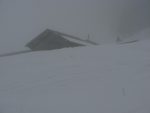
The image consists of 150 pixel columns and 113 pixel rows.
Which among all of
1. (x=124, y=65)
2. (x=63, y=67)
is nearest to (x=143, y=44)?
(x=124, y=65)

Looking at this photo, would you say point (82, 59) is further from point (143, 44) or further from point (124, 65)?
point (143, 44)

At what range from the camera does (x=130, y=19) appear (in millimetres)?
7648

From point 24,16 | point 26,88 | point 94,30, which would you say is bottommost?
point 94,30

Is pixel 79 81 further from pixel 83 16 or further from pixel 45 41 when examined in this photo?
pixel 83 16

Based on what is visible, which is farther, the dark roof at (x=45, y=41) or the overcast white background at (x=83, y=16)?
the overcast white background at (x=83, y=16)

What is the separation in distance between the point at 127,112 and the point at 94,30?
23.2 ft

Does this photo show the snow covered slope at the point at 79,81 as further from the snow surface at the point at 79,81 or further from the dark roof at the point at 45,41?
the dark roof at the point at 45,41

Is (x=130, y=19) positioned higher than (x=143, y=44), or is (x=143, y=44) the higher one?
(x=143, y=44)

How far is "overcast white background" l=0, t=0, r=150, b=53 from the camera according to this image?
6980mm

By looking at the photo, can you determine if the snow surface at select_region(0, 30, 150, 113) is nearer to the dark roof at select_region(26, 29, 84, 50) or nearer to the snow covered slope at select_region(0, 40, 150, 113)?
the snow covered slope at select_region(0, 40, 150, 113)

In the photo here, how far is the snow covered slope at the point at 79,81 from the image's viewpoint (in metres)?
0.93

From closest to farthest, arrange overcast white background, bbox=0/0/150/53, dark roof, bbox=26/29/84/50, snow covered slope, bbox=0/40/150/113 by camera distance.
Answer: snow covered slope, bbox=0/40/150/113, dark roof, bbox=26/29/84/50, overcast white background, bbox=0/0/150/53

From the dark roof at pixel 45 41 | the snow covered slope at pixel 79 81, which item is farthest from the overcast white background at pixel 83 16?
the snow covered slope at pixel 79 81

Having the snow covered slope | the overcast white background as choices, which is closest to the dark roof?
the overcast white background
